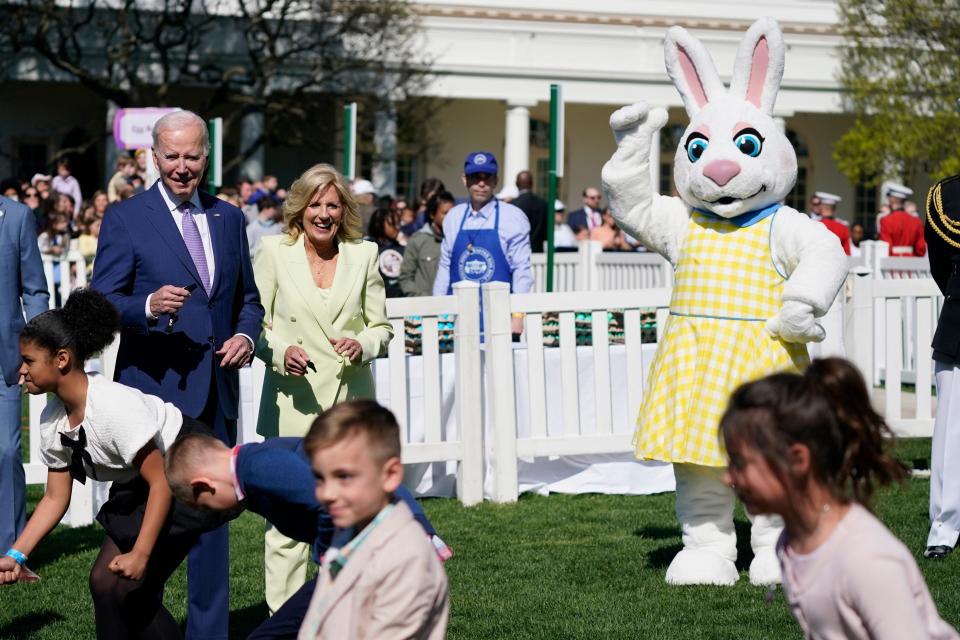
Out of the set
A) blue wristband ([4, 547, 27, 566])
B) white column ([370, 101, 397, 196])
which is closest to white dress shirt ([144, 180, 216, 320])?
blue wristband ([4, 547, 27, 566])

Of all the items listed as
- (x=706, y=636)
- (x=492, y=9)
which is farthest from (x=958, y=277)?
(x=492, y=9)

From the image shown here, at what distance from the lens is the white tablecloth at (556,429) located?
351 inches

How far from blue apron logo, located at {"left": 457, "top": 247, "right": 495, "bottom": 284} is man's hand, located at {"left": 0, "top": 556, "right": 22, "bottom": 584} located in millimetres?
5372

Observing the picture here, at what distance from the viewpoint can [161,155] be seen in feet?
17.7

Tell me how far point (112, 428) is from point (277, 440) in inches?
24.7

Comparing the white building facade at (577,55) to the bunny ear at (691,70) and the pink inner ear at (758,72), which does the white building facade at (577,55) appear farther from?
the pink inner ear at (758,72)

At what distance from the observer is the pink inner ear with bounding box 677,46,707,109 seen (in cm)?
696

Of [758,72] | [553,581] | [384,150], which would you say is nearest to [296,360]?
[553,581]

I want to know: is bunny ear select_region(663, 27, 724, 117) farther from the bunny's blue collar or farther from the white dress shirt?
the white dress shirt

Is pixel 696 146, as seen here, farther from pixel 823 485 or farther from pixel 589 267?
pixel 589 267

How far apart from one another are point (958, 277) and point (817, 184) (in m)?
34.0

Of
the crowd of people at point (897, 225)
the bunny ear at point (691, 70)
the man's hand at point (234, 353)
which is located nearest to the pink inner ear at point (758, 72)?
the bunny ear at point (691, 70)

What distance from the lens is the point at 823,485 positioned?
328cm

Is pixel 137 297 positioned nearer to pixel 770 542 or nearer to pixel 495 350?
pixel 770 542
